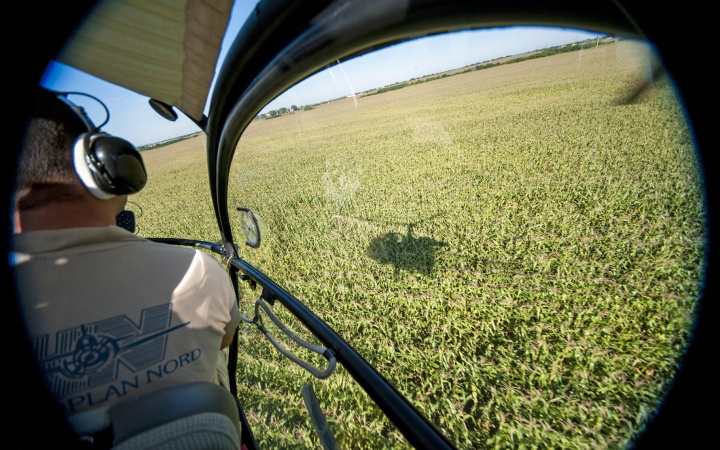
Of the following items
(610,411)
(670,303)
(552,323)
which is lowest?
(610,411)

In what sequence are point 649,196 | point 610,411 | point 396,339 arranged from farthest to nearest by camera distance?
point 649,196, point 396,339, point 610,411

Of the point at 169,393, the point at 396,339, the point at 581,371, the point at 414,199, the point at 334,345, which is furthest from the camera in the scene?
the point at 414,199

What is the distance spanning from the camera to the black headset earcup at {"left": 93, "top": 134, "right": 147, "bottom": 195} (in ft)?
3.56

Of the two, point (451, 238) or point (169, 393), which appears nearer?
point (169, 393)

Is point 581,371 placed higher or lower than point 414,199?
lower

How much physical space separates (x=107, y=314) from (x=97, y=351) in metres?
0.10

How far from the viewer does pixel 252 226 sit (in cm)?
188

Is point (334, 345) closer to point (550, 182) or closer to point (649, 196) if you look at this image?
point (649, 196)

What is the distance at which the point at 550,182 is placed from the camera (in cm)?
486

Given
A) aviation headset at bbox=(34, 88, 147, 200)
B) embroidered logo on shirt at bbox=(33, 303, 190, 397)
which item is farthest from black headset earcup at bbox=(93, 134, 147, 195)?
embroidered logo on shirt at bbox=(33, 303, 190, 397)

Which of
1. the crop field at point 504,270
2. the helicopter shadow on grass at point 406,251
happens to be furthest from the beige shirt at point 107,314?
the helicopter shadow on grass at point 406,251

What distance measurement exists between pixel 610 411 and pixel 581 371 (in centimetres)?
30

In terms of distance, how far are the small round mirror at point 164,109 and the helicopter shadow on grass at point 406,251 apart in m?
2.79

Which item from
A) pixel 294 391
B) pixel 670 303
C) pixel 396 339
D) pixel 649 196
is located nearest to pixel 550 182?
pixel 649 196
